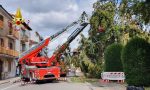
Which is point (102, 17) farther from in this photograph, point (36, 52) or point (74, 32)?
point (36, 52)

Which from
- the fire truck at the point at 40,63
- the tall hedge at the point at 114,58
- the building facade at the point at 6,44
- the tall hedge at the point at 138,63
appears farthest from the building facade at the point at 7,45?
the tall hedge at the point at 138,63

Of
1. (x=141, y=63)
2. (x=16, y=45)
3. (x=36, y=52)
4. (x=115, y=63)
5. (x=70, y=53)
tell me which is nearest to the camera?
(x=141, y=63)

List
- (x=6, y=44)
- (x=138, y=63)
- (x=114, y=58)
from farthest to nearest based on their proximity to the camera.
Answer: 1. (x=6, y=44)
2. (x=114, y=58)
3. (x=138, y=63)

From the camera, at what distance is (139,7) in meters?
19.1

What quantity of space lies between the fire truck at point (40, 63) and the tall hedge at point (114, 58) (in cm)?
481

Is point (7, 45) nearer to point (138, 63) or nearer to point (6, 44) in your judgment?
point (6, 44)

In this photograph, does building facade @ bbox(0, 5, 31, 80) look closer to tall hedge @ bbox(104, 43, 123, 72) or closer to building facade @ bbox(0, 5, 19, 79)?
building facade @ bbox(0, 5, 19, 79)

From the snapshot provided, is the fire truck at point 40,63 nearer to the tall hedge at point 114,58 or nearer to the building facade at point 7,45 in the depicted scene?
the tall hedge at point 114,58

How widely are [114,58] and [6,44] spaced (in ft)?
106

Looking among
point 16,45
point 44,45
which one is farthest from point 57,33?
point 16,45

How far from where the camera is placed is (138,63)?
2317 centimetres

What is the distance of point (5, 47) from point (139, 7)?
42.5 metres

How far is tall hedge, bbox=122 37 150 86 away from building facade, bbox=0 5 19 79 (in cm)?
3439

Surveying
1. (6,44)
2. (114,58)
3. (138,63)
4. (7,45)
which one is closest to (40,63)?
(114,58)
